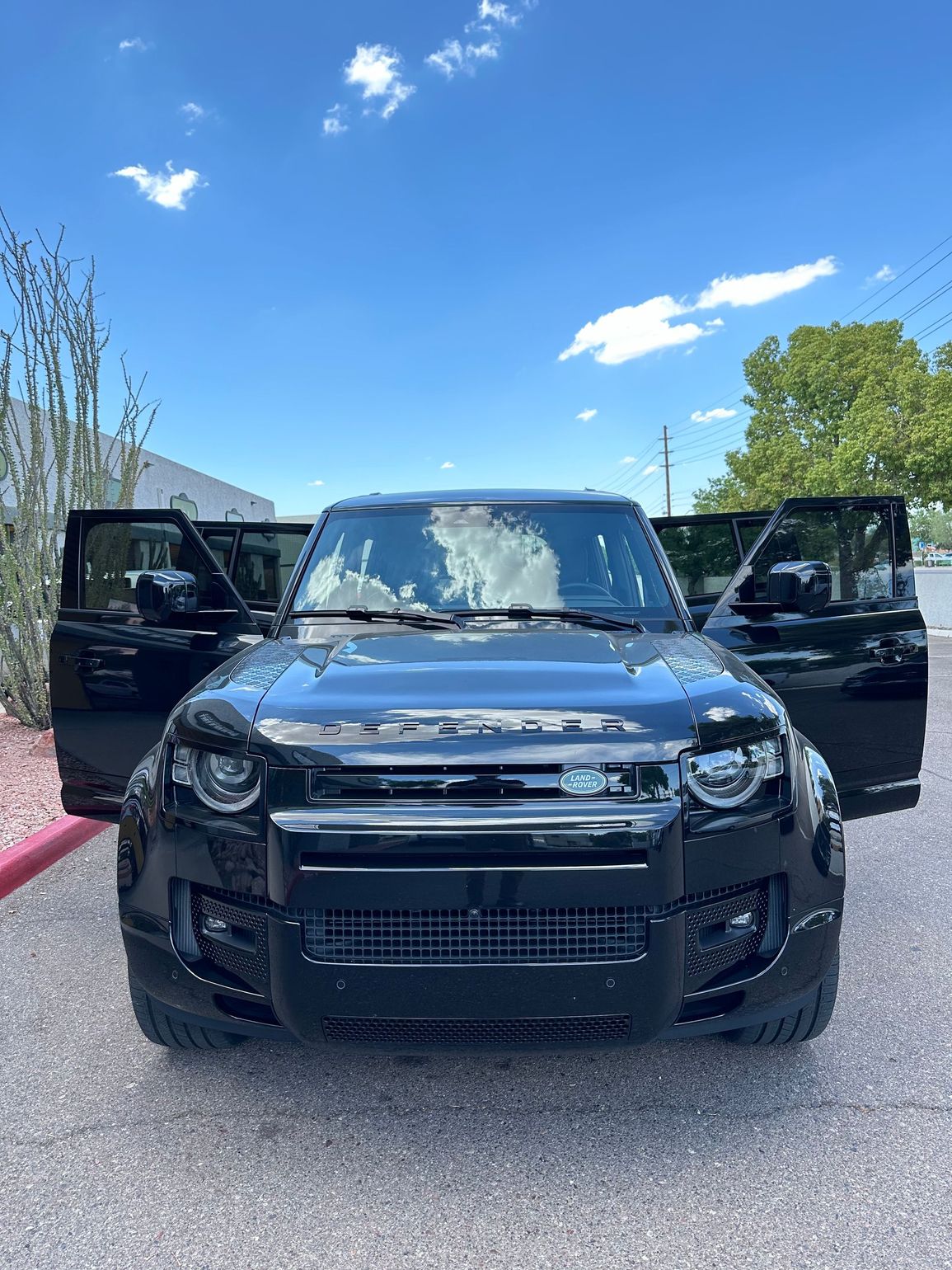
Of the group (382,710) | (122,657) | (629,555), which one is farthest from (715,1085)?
(122,657)

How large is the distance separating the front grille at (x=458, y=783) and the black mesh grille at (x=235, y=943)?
0.35 meters

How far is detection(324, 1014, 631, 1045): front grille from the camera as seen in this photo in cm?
207

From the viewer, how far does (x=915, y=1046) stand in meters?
2.81

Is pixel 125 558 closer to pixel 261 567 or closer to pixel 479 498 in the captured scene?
pixel 261 567

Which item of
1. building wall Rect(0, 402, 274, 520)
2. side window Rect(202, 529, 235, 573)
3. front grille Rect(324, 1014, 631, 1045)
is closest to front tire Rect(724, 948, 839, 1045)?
front grille Rect(324, 1014, 631, 1045)

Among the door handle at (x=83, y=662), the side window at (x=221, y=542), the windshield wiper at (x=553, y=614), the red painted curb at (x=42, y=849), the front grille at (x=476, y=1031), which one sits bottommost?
the red painted curb at (x=42, y=849)

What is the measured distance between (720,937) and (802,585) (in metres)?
1.61

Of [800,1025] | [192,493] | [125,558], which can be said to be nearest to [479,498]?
[800,1025]

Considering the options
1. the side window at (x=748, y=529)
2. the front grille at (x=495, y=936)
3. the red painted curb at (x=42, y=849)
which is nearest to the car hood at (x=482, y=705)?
the front grille at (x=495, y=936)

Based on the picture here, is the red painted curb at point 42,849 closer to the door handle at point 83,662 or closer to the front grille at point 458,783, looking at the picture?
the door handle at point 83,662

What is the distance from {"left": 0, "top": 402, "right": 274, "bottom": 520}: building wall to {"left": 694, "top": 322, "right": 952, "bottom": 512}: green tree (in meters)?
18.9

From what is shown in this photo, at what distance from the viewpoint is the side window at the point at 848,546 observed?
13.6ft

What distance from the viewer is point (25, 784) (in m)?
6.32

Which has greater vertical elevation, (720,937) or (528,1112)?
(720,937)
